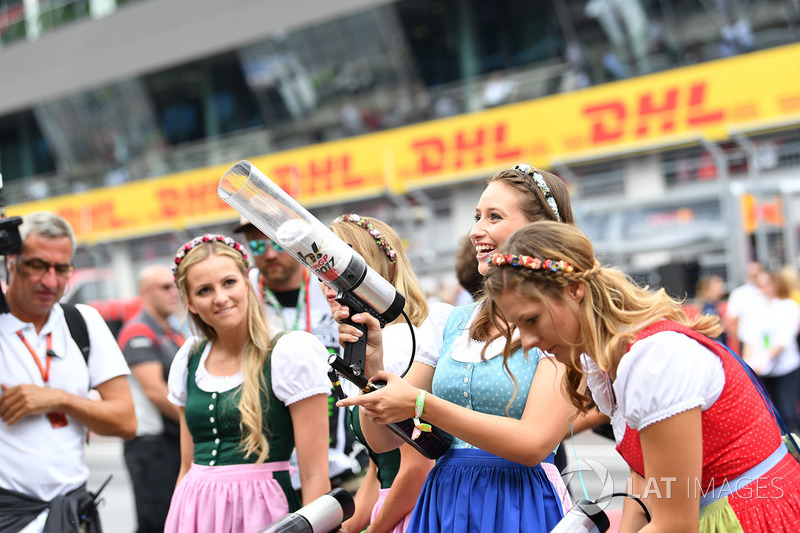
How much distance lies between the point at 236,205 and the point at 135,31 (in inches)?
994

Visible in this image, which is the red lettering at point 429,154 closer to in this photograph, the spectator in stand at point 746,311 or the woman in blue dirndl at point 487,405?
the spectator in stand at point 746,311

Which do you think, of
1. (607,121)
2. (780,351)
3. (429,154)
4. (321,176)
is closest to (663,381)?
(780,351)

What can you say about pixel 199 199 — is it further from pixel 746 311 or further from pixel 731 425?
pixel 731 425

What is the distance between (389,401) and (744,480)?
0.88 m

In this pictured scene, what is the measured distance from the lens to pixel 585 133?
15.9 metres

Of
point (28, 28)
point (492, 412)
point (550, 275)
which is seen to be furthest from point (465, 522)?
point (28, 28)

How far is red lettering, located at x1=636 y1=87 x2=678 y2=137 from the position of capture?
1480 centimetres

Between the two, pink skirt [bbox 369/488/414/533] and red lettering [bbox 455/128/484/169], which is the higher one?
red lettering [bbox 455/128/484/169]

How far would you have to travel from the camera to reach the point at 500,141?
17.0m

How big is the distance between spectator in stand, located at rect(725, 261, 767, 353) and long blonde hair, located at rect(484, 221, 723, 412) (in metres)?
7.06

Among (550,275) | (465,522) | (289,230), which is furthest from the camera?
(465,522)

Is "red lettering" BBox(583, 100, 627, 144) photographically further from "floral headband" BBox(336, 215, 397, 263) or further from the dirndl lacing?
the dirndl lacing

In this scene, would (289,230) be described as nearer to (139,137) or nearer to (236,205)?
(236,205)

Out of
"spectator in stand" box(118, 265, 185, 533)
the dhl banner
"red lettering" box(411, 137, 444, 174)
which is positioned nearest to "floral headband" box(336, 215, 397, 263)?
"spectator in stand" box(118, 265, 185, 533)
